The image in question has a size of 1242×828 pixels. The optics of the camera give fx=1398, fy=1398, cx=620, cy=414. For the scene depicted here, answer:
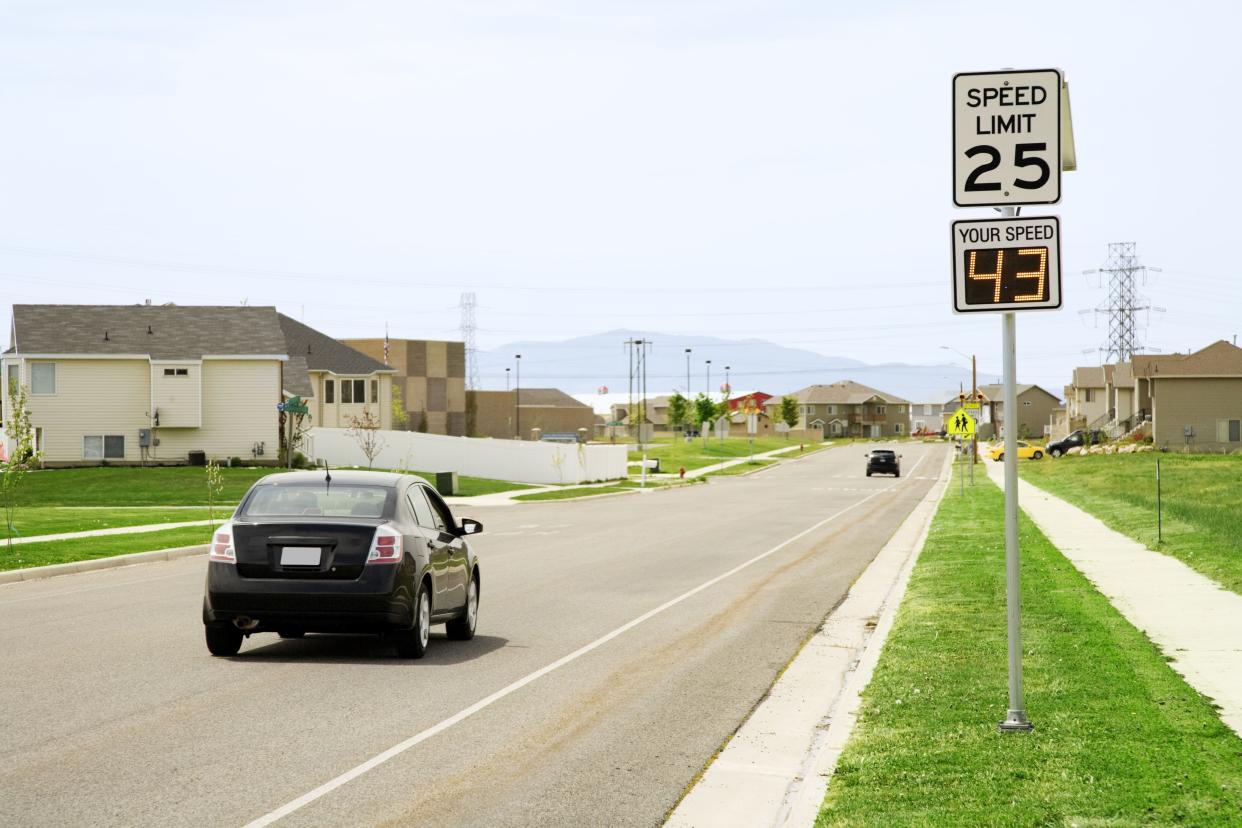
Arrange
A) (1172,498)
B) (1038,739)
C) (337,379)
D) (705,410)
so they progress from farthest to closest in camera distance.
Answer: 1. (705,410)
2. (337,379)
3. (1172,498)
4. (1038,739)

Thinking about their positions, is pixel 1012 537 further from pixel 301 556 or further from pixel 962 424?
pixel 962 424

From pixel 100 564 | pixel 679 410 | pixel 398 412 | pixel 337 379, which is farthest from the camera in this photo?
pixel 679 410

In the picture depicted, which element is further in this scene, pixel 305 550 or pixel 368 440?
pixel 368 440

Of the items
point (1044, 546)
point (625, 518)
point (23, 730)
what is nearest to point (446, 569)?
point (23, 730)

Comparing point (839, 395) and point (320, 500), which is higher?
point (839, 395)

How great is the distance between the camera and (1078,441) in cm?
9588

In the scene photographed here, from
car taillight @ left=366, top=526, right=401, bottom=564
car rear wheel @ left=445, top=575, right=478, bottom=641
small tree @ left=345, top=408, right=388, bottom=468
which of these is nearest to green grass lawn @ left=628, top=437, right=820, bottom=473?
small tree @ left=345, top=408, right=388, bottom=468

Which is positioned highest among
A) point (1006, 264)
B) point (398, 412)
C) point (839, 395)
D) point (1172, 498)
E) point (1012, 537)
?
point (839, 395)

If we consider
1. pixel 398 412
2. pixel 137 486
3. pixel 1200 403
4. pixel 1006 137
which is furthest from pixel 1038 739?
pixel 398 412

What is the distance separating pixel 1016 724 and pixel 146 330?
55.7m

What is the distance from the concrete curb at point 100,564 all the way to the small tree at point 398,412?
73.9 metres

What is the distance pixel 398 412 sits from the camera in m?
99.8

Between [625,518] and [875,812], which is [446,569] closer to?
[875,812]

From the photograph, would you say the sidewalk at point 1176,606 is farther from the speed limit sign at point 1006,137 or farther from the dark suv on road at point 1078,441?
the dark suv on road at point 1078,441
